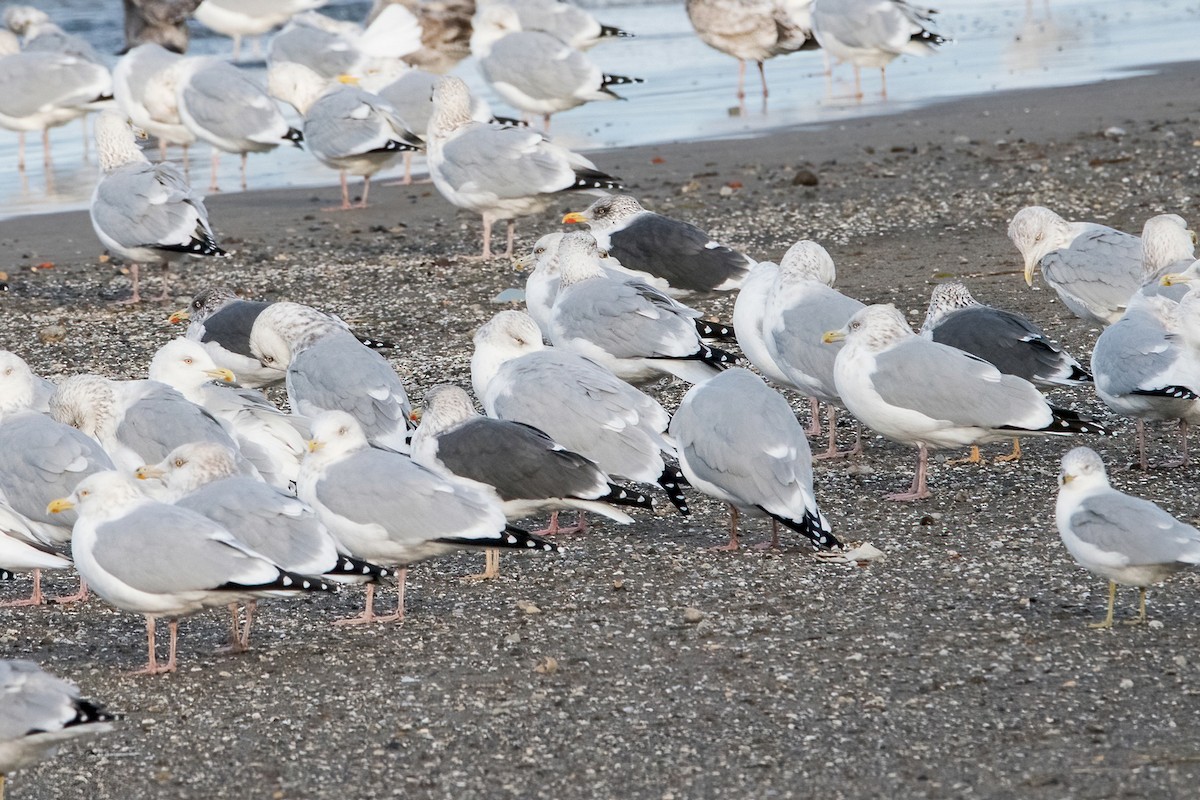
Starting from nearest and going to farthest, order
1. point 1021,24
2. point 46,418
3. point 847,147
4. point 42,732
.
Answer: point 42,732, point 46,418, point 847,147, point 1021,24

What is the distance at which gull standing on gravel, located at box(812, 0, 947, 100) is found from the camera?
59.5 ft

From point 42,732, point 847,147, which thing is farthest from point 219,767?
point 847,147

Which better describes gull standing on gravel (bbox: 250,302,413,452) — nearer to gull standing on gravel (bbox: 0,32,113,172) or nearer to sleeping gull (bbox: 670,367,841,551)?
sleeping gull (bbox: 670,367,841,551)

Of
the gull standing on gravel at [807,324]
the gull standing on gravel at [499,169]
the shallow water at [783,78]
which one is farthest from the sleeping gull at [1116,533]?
the shallow water at [783,78]

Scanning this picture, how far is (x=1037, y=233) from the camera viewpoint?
31.1ft

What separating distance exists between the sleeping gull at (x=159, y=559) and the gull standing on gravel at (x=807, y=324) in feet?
9.79

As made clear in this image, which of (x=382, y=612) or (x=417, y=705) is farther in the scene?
(x=382, y=612)

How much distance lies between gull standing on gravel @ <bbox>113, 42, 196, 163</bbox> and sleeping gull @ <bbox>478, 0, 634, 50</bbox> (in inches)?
165

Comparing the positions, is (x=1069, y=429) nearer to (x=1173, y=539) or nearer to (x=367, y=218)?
(x=1173, y=539)

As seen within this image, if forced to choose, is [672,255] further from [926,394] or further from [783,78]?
[783,78]

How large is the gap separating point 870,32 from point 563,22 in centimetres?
325

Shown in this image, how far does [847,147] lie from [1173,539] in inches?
396

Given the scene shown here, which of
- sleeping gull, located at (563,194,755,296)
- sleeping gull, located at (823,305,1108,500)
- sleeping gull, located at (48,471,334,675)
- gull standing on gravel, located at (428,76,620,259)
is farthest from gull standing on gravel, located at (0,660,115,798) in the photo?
gull standing on gravel, located at (428,76,620,259)

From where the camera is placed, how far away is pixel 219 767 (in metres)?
4.88
